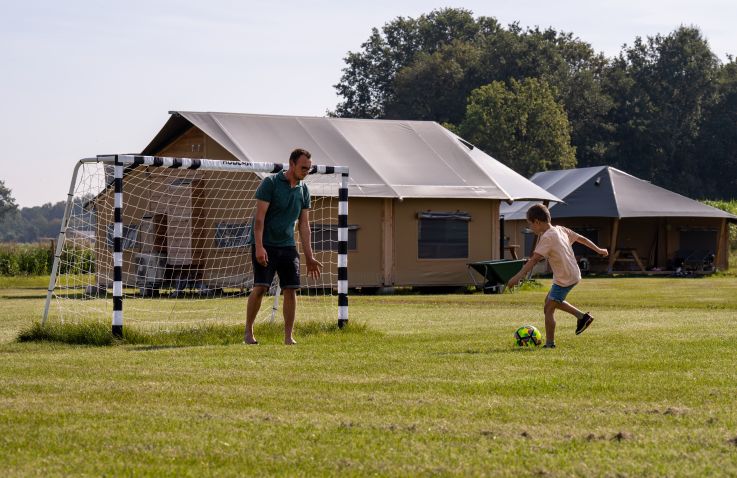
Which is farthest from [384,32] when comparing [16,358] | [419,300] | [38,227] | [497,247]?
[38,227]

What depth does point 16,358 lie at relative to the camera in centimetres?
1123

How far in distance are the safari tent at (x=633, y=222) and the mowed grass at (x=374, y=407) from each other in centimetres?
3135

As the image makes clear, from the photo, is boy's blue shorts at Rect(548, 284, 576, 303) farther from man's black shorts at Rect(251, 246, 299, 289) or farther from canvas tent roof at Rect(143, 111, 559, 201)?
canvas tent roof at Rect(143, 111, 559, 201)

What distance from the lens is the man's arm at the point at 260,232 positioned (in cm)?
1230

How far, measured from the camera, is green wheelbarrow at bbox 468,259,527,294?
Result: 30.8 metres

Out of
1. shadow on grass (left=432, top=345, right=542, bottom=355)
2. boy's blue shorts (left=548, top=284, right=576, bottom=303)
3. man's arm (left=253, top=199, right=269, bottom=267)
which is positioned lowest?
shadow on grass (left=432, top=345, right=542, bottom=355)

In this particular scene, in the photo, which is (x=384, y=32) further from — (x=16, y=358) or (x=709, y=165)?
(x=16, y=358)

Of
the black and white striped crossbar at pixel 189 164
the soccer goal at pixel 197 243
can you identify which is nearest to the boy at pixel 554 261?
the black and white striped crossbar at pixel 189 164

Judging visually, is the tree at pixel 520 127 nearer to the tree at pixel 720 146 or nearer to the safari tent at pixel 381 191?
the tree at pixel 720 146

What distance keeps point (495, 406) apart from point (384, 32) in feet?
293

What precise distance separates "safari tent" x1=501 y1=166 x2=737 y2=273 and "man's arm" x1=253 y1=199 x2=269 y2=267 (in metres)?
31.4

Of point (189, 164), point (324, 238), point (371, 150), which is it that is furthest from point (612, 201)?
point (189, 164)

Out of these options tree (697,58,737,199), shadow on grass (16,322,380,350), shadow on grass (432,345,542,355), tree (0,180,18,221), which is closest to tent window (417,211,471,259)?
shadow on grass (16,322,380,350)

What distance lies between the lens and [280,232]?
12.7 meters
